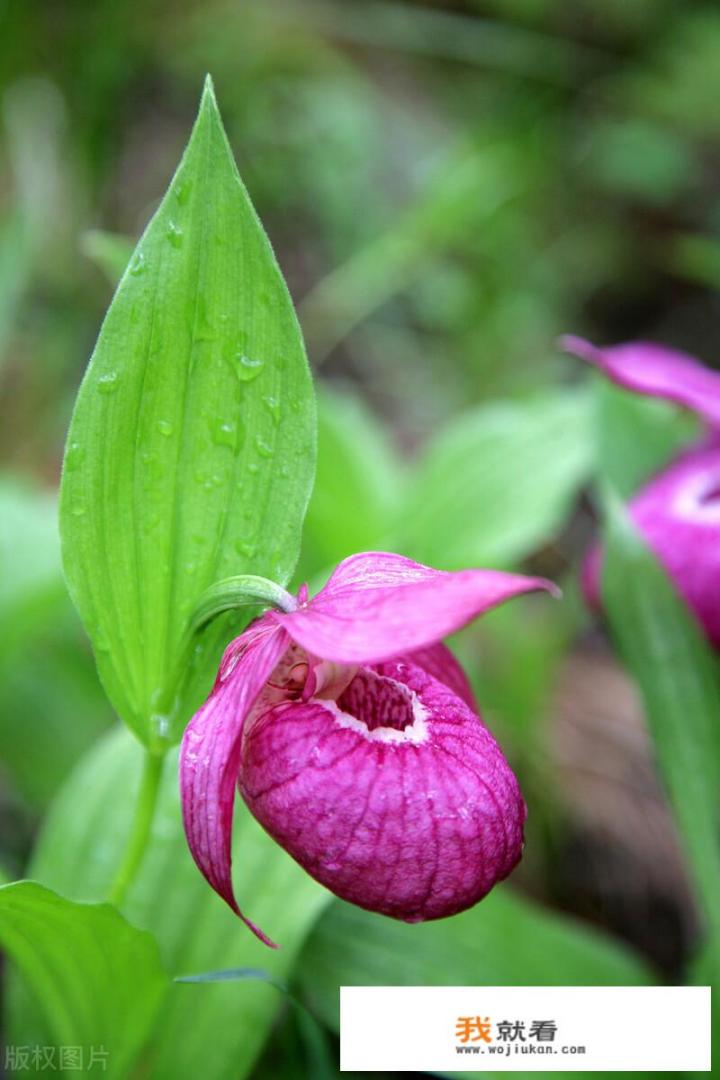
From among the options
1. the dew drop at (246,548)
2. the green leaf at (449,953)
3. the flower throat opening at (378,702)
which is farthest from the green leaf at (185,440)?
the green leaf at (449,953)

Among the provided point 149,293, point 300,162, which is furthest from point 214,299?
point 300,162

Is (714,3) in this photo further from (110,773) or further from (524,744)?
(110,773)

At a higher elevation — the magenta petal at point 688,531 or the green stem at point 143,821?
the magenta petal at point 688,531

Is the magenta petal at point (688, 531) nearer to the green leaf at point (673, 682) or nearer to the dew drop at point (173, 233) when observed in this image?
the green leaf at point (673, 682)

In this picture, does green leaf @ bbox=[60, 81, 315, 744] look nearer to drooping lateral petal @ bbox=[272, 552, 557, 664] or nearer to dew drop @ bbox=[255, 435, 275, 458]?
dew drop @ bbox=[255, 435, 275, 458]

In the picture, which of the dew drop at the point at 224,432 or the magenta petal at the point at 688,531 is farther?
the magenta petal at the point at 688,531

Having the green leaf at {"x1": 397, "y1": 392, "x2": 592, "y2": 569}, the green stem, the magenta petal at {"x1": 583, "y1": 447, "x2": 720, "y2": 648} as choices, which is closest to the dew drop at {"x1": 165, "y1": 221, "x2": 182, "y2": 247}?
the green stem
